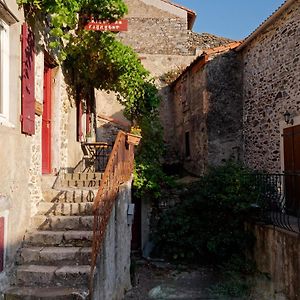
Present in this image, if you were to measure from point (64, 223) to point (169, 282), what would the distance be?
4220 millimetres

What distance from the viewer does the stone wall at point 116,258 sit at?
4.59 meters

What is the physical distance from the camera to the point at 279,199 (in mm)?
7523

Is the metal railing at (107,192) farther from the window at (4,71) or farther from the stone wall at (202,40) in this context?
the stone wall at (202,40)

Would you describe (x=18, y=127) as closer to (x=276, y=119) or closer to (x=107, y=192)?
(x=107, y=192)

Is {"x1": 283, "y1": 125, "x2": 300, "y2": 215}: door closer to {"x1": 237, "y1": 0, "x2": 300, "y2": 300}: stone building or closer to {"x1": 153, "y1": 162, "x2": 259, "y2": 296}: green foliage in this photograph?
{"x1": 237, "y1": 0, "x2": 300, "y2": 300}: stone building

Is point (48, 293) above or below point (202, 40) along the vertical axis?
below

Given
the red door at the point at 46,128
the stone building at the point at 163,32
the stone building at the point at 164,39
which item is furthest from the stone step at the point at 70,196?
the stone building at the point at 163,32

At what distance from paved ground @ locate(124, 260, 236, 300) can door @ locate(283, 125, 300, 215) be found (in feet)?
8.58

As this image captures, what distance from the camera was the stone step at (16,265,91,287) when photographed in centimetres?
423

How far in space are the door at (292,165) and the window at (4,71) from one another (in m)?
6.45

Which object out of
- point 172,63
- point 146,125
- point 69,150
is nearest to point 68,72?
point 69,150

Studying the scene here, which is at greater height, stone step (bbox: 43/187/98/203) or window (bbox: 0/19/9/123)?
window (bbox: 0/19/9/123)

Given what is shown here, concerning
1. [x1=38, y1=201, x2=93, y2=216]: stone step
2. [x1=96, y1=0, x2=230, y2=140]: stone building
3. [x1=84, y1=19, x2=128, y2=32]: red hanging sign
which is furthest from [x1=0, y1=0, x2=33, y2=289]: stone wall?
[x1=96, y1=0, x2=230, y2=140]: stone building

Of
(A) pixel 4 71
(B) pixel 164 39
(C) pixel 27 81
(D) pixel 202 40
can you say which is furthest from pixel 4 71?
(D) pixel 202 40
